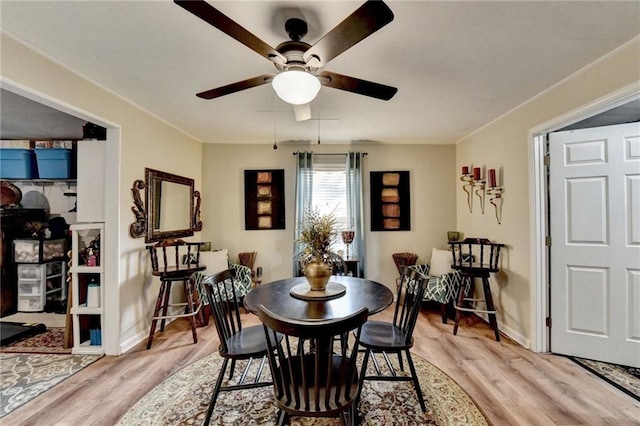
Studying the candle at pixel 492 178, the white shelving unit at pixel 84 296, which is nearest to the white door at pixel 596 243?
the candle at pixel 492 178

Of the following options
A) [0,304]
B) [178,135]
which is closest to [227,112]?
[178,135]

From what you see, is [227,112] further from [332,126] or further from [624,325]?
[624,325]

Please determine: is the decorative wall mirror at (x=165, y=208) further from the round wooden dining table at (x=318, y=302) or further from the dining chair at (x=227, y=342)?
the round wooden dining table at (x=318, y=302)

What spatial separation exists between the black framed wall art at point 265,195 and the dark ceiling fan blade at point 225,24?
9.69 feet

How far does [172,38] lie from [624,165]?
3669 millimetres

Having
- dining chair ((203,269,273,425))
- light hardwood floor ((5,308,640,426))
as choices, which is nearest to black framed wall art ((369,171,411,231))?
light hardwood floor ((5,308,640,426))

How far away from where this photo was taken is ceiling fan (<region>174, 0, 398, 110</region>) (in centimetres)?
119

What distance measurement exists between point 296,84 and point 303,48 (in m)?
0.23

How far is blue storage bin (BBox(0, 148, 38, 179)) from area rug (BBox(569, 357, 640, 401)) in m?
6.18

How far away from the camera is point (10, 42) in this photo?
1884 millimetres

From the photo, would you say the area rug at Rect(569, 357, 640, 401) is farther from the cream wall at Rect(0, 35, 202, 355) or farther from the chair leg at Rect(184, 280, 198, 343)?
the cream wall at Rect(0, 35, 202, 355)

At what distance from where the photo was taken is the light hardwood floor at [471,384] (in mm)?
1925

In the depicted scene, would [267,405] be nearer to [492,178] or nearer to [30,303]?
[492,178]

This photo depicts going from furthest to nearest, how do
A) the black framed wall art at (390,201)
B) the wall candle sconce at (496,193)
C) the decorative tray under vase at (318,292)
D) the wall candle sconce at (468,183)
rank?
1. the black framed wall art at (390,201)
2. the wall candle sconce at (468,183)
3. the wall candle sconce at (496,193)
4. the decorative tray under vase at (318,292)
